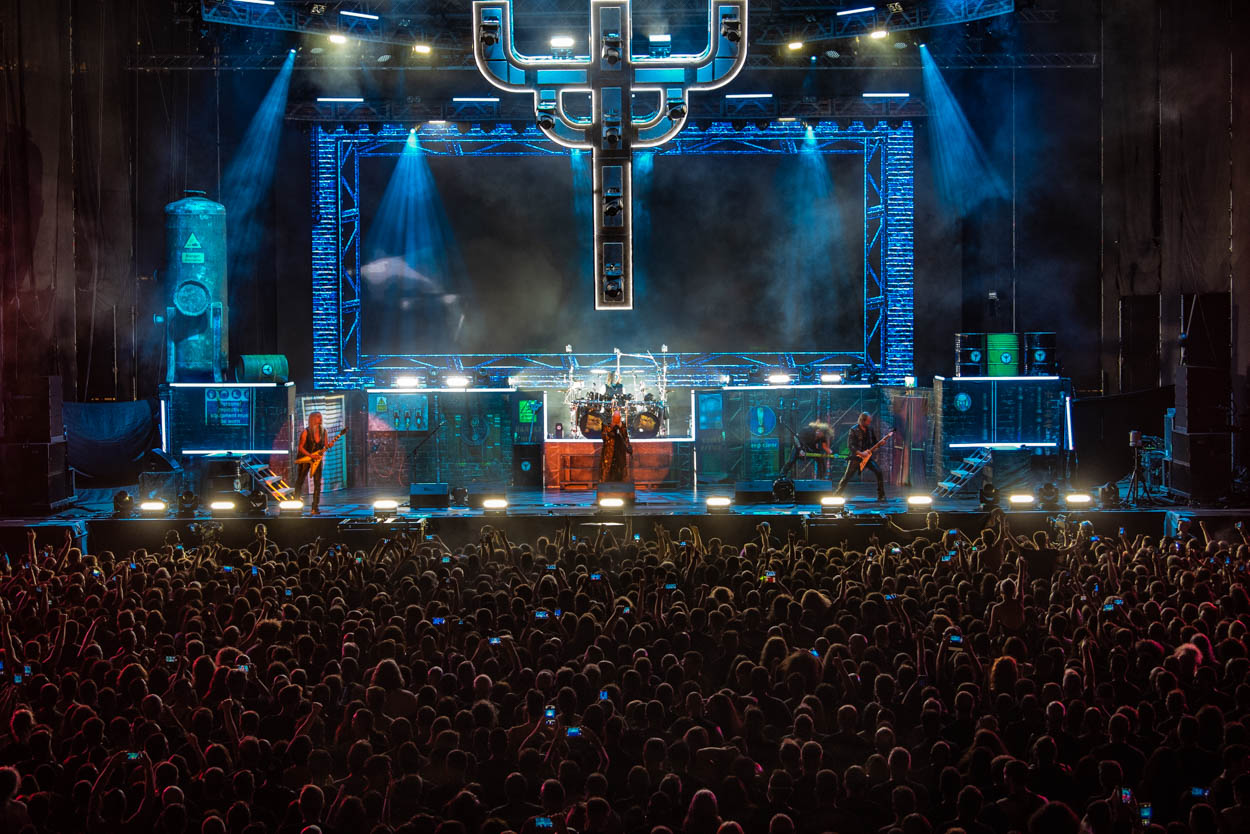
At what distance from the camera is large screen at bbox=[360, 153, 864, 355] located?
21.4 m

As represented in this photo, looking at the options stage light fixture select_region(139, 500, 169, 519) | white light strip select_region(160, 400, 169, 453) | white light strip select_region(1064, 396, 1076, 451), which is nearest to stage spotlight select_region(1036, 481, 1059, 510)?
white light strip select_region(1064, 396, 1076, 451)

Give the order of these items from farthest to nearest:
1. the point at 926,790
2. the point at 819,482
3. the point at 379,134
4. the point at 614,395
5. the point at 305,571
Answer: the point at 379,134, the point at 614,395, the point at 819,482, the point at 305,571, the point at 926,790

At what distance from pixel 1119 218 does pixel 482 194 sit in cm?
1186

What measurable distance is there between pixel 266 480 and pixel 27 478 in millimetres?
3361

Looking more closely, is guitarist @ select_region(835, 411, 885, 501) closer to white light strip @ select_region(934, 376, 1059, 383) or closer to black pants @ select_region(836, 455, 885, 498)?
black pants @ select_region(836, 455, 885, 498)

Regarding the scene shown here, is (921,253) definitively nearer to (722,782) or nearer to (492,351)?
(492,351)

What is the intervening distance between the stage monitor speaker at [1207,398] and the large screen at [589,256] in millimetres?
6816

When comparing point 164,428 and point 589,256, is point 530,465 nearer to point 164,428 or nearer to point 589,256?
point 589,256

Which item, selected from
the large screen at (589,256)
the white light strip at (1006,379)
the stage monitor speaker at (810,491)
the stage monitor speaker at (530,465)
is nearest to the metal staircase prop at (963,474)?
the white light strip at (1006,379)

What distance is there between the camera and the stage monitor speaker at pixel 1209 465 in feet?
50.1

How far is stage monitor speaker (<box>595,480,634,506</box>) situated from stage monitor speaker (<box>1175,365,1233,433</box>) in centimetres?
801

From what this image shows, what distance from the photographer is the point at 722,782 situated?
5.81 m

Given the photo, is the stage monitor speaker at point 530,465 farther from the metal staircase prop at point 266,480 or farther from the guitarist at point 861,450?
the guitarist at point 861,450

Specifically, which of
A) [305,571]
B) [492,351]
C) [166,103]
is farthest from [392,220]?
[305,571]
